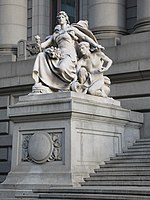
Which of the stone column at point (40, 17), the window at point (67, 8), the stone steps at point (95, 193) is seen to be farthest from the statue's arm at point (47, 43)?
the stone column at point (40, 17)

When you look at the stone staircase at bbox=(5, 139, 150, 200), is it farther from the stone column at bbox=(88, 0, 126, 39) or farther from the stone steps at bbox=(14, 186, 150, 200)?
the stone column at bbox=(88, 0, 126, 39)

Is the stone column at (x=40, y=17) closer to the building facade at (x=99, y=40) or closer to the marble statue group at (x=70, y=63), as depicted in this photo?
the building facade at (x=99, y=40)

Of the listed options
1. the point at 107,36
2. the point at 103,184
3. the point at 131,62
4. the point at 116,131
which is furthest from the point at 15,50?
the point at 103,184

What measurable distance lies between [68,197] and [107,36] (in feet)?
32.0

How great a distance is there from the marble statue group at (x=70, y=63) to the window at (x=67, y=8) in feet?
29.5

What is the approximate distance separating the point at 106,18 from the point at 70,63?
6172 mm

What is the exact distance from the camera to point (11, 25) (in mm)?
25047

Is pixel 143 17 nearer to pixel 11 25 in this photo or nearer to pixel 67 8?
pixel 67 8

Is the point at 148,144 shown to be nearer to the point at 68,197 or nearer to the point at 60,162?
the point at 60,162

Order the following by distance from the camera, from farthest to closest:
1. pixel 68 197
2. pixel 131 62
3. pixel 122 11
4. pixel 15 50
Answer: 1. pixel 15 50
2. pixel 122 11
3. pixel 131 62
4. pixel 68 197

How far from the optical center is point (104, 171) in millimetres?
14938

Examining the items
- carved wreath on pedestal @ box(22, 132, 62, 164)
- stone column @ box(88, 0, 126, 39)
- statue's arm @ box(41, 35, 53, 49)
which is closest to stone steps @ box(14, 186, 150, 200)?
carved wreath on pedestal @ box(22, 132, 62, 164)

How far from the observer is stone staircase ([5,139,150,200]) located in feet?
40.4

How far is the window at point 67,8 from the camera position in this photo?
26078 mm
